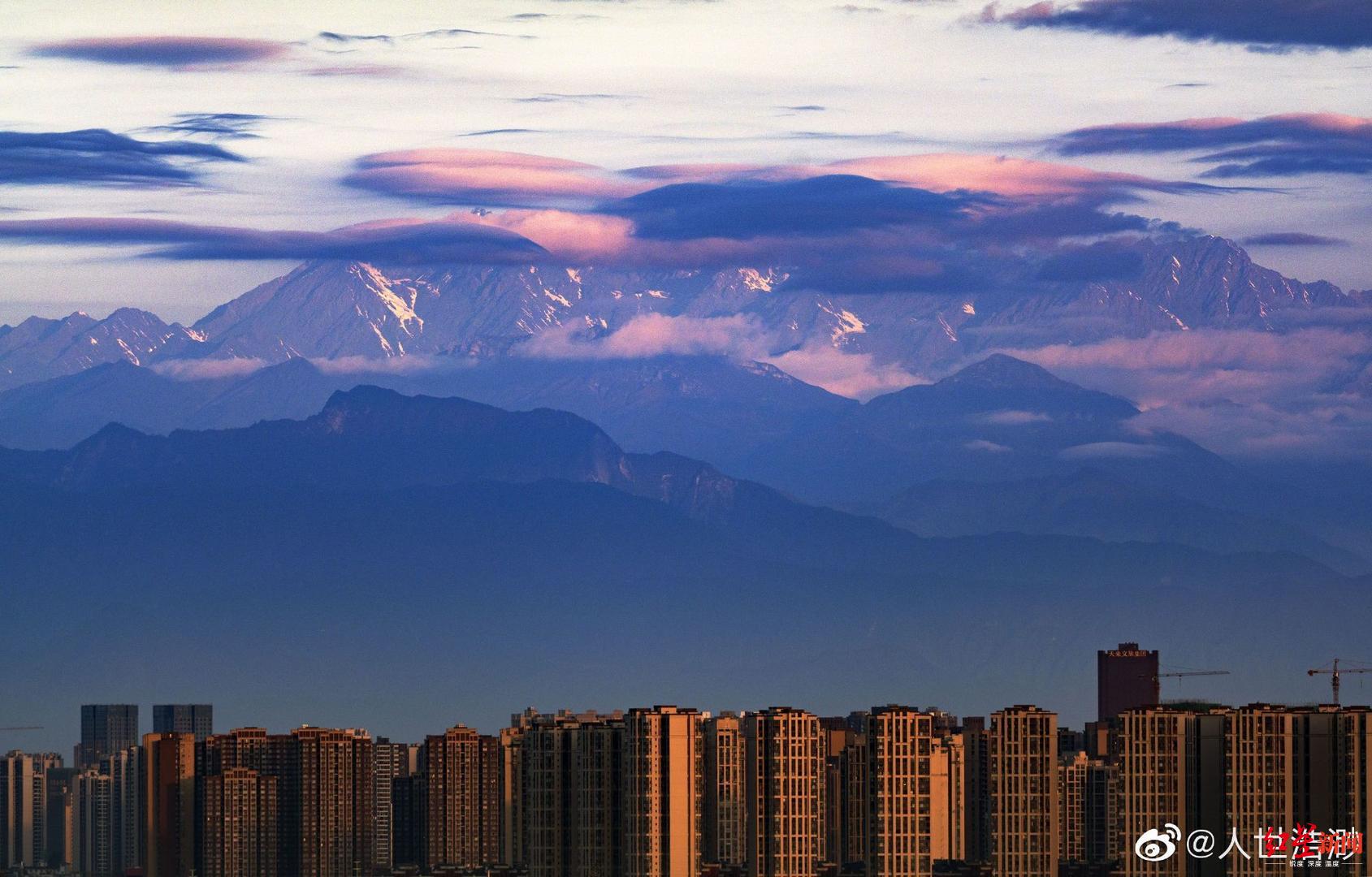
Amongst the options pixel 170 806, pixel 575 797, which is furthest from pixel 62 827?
pixel 575 797

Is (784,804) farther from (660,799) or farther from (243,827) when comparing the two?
(243,827)

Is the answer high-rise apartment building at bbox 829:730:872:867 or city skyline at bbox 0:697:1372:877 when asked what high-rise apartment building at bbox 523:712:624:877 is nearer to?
city skyline at bbox 0:697:1372:877

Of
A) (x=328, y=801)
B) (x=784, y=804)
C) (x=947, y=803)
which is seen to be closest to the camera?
(x=784, y=804)

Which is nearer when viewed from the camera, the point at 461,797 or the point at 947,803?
the point at 947,803

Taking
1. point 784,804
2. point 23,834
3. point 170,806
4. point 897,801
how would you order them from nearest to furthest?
point 897,801
point 784,804
point 170,806
point 23,834

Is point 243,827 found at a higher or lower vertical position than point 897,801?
lower

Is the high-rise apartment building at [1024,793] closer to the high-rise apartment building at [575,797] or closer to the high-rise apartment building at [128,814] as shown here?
the high-rise apartment building at [575,797]

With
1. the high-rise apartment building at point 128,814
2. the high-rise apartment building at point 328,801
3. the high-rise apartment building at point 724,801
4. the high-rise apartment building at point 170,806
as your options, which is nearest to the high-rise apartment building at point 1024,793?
the high-rise apartment building at point 724,801
